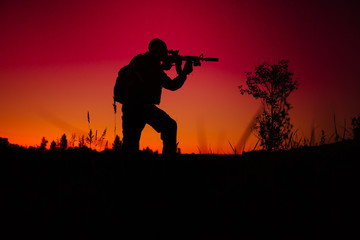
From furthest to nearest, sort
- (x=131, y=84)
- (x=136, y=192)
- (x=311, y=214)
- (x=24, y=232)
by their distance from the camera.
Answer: (x=131, y=84) → (x=136, y=192) → (x=311, y=214) → (x=24, y=232)

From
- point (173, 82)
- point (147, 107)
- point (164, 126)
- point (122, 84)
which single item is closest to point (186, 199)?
point (164, 126)

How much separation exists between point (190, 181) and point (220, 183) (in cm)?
57

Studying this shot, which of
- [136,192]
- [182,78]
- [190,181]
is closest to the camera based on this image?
[136,192]

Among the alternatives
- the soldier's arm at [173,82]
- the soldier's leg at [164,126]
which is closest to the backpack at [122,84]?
the soldier's leg at [164,126]

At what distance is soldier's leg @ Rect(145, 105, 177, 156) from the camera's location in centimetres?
532

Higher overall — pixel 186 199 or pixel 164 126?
pixel 164 126

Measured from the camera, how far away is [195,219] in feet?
10.3

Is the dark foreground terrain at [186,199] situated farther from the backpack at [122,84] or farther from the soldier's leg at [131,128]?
the backpack at [122,84]

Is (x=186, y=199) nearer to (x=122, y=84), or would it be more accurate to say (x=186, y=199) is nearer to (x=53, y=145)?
(x=122, y=84)

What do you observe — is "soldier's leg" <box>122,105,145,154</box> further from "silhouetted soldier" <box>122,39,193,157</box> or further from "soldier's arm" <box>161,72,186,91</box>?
"soldier's arm" <box>161,72,186,91</box>

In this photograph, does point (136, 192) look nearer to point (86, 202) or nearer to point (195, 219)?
point (86, 202)

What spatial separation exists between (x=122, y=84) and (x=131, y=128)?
83cm

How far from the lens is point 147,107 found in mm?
5348

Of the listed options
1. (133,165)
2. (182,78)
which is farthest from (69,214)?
(182,78)
